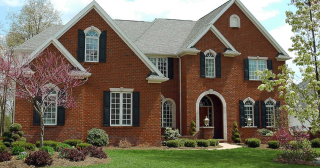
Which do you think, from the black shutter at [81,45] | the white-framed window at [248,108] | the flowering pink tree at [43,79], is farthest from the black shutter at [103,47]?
the white-framed window at [248,108]

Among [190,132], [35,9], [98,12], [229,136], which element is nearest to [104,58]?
[98,12]

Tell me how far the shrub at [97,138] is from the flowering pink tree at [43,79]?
1885mm

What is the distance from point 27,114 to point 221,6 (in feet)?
54.5

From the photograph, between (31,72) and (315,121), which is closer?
(315,121)

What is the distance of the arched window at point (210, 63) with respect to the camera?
938 inches

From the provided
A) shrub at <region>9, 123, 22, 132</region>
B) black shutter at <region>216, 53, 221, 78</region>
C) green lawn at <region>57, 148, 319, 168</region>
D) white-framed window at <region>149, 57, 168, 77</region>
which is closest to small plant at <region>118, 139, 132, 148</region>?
green lawn at <region>57, 148, 319, 168</region>

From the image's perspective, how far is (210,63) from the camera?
24.0 metres

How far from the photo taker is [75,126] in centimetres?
1842

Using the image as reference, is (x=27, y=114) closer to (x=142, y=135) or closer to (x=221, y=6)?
(x=142, y=135)

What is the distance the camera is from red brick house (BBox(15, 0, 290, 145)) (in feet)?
62.8

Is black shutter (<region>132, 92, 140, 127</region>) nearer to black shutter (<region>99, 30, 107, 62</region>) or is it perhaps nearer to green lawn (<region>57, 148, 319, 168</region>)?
black shutter (<region>99, 30, 107, 62</region>)

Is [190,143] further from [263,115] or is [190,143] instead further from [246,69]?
[246,69]

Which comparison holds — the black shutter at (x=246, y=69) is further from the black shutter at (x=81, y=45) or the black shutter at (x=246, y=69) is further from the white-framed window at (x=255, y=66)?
the black shutter at (x=81, y=45)

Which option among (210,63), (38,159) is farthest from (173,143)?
(38,159)
